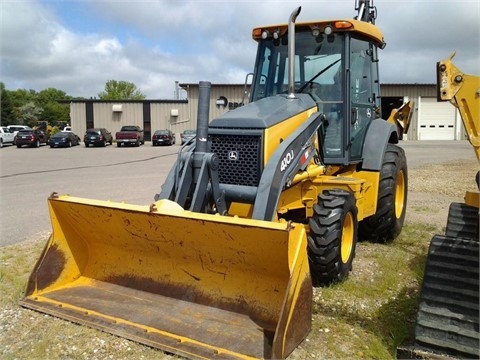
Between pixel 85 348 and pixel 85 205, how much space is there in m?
1.39

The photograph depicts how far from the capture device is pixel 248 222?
3721mm

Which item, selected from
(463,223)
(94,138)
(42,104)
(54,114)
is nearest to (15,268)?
(463,223)

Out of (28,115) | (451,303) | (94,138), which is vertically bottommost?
(451,303)

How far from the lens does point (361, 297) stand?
4.70 m

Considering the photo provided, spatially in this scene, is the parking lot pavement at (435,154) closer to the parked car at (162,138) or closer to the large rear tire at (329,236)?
the large rear tire at (329,236)

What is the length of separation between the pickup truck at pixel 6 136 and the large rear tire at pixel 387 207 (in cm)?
3703

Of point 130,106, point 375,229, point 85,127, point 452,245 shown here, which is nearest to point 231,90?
point 130,106

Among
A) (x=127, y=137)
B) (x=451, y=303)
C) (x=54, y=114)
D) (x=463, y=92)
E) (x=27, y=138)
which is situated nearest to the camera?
(x=451, y=303)

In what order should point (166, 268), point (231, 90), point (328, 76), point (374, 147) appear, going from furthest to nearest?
point (231, 90) < point (374, 147) < point (328, 76) < point (166, 268)

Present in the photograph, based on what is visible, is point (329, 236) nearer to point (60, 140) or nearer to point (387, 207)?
point (387, 207)

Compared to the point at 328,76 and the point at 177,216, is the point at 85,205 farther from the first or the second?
the point at 328,76

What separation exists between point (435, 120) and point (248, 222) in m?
43.0

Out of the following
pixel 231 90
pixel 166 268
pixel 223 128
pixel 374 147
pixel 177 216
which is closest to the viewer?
pixel 177 216

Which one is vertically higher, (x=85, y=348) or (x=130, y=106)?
(x=130, y=106)
